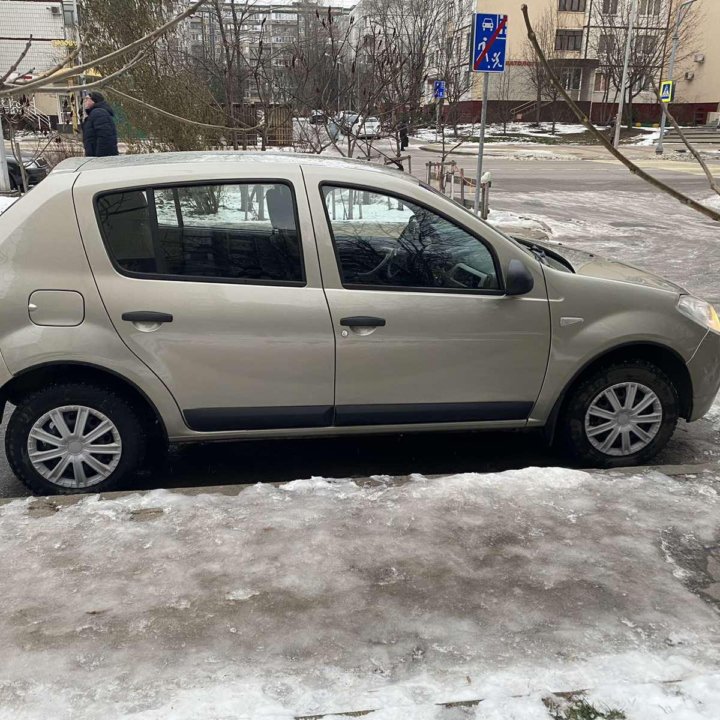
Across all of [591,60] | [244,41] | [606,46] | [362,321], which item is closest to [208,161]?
[362,321]

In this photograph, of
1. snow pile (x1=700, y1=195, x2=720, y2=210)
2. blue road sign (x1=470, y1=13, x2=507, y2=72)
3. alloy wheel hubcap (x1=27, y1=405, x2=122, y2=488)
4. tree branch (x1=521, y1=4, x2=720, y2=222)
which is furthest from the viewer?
snow pile (x1=700, y1=195, x2=720, y2=210)

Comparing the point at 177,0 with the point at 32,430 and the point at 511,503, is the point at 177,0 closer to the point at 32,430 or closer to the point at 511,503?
the point at 32,430

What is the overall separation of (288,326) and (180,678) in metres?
1.84

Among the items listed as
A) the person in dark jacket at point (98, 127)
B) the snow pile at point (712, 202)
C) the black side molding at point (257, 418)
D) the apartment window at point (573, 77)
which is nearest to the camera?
the black side molding at point (257, 418)

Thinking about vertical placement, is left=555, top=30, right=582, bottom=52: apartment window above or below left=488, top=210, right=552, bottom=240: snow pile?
above

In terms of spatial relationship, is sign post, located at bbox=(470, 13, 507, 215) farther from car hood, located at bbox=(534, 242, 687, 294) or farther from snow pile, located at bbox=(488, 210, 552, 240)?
car hood, located at bbox=(534, 242, 687, 294)

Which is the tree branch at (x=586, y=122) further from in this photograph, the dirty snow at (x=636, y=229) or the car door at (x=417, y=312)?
the dirty snow at (x=636, y=229)

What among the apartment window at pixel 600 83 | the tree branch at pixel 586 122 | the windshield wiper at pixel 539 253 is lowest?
the windshield wiper at pixel 539 253

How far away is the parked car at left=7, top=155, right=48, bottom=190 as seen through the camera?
54.6 ft

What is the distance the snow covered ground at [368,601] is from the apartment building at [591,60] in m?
53.8

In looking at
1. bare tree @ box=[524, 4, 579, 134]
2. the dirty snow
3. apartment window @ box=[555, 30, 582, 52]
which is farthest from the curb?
apartment window @ box=[555, 30, 582, 52]

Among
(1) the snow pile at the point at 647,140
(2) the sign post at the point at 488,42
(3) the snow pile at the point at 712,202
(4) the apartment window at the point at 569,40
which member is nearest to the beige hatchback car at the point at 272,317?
(2) the sign post at the point at 488,42

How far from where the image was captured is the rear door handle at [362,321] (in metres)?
3.72

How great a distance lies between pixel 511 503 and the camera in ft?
11.4
